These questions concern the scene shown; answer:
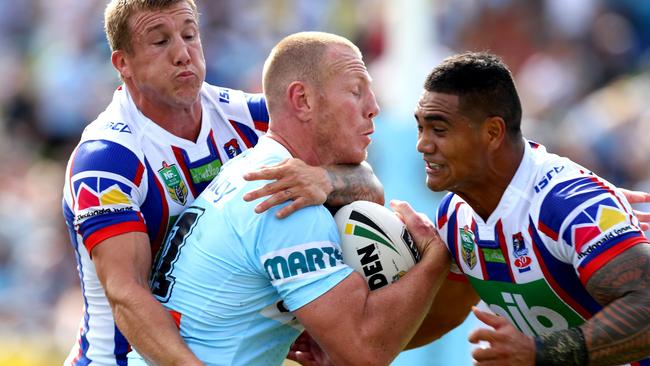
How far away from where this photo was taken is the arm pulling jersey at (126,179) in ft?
20.3

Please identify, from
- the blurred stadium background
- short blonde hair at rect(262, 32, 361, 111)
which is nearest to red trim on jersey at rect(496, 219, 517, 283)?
short blonde hair at rect(262, 32, 361, 111)

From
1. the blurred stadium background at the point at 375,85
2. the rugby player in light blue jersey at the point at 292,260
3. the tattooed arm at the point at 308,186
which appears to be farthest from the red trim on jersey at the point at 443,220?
the blurred stadium background at the point at 375,85

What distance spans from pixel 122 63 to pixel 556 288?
260cm

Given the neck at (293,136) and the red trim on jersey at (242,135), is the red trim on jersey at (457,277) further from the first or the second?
the red trim on jersey at (242,135)

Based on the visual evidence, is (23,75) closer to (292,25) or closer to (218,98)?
(292,25)

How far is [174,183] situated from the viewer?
652cm

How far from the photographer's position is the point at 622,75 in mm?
13414

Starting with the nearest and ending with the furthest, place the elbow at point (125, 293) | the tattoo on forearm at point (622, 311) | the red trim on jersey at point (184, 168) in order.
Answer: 1. the tattoo on forearm at point (622, 311)
2. the elbow at point (125, 293)
3. the red trim on jersey at point (184, 168)

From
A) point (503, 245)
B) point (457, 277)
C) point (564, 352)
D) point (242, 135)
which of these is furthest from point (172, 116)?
point (564, 352)

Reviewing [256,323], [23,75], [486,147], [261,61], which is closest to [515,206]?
[486,147]

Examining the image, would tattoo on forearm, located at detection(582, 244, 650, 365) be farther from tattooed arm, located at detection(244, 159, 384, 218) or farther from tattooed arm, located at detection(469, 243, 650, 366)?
tattooed arm, located at detection(244, 159, 384, 218)

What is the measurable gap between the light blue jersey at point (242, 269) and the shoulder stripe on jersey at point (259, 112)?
758 millimetres

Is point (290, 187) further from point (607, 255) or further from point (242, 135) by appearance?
point (607, 255)

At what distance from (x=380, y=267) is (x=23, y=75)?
11660 millimetres
